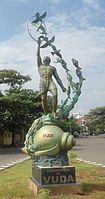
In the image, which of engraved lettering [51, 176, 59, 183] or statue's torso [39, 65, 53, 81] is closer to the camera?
engraved lettering [51, 176, 59, 183]

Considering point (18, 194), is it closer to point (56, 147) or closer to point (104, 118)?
point (56, 147)

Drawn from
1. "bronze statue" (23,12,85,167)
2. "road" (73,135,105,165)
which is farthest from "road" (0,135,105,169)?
"bronze statue" (23,12,85,167)

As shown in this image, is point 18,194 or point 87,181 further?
point 87,181

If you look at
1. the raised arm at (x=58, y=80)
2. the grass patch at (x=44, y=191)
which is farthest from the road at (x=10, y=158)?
the raised arm at (x=58, y=80)

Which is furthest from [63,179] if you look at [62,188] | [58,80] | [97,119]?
[97,119]

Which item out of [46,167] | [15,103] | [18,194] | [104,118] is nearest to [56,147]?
[46,167]

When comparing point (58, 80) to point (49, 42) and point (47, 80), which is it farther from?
point (49, 42)

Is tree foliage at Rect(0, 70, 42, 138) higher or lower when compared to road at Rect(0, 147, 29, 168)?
higher

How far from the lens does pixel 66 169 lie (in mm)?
11961

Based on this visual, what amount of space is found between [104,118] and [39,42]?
112 metres

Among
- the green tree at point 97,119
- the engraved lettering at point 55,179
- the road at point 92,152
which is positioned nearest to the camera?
the engraved lettering at point 55,179

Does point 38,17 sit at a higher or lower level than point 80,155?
higher

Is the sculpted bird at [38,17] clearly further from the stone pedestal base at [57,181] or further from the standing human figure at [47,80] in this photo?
the stone pedestal base at [57,181]

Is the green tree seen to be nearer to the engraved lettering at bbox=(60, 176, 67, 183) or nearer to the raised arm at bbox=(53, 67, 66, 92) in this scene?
the raised arm at bbox=(53, 67, 66, 92)
